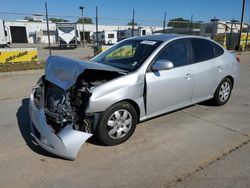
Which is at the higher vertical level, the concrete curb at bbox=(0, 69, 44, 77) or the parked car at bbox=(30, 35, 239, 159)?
the parked car at bbox=(30, 35, 239, 159)

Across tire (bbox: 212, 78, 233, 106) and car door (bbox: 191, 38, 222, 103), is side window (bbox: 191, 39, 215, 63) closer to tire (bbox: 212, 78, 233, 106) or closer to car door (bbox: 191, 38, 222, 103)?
car door (bbox: 191, 38, 222, 103)

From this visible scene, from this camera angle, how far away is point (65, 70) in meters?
3.20

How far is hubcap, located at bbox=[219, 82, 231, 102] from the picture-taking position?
4960 millimetres

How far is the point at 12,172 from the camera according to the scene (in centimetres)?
276

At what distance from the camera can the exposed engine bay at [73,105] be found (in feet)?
9.74

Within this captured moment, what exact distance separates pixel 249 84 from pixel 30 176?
7.24 m

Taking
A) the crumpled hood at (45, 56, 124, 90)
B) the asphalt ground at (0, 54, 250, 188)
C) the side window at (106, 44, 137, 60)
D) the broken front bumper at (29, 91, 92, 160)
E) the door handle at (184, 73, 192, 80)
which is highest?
the side window at (106, 44, 137, 60)

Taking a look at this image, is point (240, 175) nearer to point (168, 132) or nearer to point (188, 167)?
point (188, 167)

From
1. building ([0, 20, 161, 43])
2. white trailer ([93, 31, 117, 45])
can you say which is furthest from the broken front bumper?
building ([0, 20, 161, 43])

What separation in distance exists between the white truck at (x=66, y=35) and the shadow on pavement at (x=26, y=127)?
24.8 meters

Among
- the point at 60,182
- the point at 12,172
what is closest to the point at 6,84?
the point at 12,172

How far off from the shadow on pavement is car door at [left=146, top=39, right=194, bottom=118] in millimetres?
1741

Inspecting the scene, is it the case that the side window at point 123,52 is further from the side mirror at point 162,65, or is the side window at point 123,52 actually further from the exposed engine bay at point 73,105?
the exposed engine bay at point 73,105

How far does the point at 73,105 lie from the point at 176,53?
2.06 metres
